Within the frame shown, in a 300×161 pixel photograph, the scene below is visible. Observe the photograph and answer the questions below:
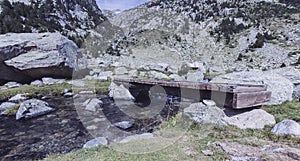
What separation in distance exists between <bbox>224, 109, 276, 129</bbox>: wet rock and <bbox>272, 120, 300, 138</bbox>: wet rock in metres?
0.56

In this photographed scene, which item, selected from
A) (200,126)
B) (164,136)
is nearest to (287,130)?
(200,126)

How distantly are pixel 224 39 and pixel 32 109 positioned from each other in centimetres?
3796

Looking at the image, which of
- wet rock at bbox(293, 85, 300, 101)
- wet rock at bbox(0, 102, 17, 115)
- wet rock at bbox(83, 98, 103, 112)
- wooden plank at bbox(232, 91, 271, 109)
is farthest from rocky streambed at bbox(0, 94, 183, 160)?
wet rock at bbox(293, 85, 300, 101)

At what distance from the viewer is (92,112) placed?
37.5 feet

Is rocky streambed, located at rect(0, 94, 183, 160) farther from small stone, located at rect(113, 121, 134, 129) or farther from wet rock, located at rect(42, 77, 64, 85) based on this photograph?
wet rock, located at rect(42, 77, 64, 85)

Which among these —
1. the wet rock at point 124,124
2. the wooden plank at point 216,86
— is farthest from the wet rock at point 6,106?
the wooden plank at point 216,86

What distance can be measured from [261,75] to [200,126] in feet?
14.8

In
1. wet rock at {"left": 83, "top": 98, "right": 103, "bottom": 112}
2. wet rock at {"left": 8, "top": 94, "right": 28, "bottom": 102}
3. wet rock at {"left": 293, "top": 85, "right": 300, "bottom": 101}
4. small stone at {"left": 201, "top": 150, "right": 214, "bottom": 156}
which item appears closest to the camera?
small stone at {"left": 201, "top": 150, "right": 214, "bottom": 156}

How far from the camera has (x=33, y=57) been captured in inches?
690

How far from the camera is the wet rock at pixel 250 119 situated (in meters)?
6.88

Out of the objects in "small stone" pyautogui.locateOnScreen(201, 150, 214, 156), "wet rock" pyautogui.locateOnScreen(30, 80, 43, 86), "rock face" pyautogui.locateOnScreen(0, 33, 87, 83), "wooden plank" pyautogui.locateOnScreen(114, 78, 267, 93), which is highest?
"rock face" pyautogui.locateOnScreen(0, 33, 87, 83)

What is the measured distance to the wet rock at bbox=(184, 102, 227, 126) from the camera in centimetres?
723

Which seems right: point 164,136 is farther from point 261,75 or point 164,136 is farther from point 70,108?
point 70,108

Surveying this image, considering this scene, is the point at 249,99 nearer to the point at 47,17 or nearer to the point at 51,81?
the point at 51,81
